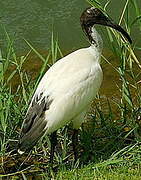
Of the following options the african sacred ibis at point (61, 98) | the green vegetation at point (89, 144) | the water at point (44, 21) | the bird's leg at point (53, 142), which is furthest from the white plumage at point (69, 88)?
the water at point (44, 21)

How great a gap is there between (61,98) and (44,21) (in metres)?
5.51

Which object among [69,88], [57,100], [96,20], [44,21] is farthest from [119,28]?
[44,21]

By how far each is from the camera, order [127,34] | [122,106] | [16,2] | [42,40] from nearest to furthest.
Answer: [127,34] < [122,106] < [42,40] < [16,2]

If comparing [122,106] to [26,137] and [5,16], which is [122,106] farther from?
[5,16]

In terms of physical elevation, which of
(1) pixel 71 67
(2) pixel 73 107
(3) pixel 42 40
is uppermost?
(1) pixel 71 67

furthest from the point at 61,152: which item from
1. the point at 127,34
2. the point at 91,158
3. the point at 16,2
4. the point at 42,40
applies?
the point at 16,2

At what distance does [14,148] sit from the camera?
15.1 ft

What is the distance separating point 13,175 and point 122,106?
1.20 metres

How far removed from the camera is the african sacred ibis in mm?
4109

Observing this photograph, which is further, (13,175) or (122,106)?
(122,106)

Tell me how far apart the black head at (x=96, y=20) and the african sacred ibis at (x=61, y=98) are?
0.30 m

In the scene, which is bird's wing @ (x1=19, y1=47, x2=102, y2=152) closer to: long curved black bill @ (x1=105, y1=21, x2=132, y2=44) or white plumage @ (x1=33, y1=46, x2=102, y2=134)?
white plumage @ (x1=33, y1=46, x2=102, y2=134)

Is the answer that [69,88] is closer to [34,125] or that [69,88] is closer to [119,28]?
[34,125]

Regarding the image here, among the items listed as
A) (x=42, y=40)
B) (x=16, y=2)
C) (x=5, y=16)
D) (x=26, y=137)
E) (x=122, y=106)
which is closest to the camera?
(x=26, y=137)
